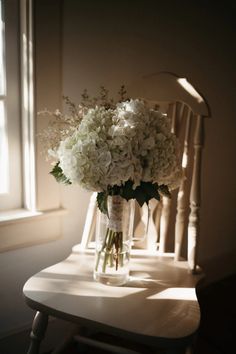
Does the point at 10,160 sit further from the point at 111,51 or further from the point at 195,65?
the point at 195,65

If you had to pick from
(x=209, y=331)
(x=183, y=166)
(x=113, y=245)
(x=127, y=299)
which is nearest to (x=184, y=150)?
(x=183, y=166)

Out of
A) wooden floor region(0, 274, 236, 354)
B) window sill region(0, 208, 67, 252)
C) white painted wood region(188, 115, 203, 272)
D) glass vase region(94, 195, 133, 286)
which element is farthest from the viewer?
wooden floor region(0, 274, 236, 354)

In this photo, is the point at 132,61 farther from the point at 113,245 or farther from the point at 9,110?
the point at 113,245

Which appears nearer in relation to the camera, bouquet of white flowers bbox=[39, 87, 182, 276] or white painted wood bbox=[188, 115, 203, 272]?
bouquet of white flowers bbox=[39, 87, 182, 276]

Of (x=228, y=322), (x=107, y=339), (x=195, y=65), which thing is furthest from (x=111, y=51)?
(x=228, y=322)

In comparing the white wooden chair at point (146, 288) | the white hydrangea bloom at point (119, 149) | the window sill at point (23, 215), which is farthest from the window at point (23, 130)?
the white hydrangea bloom at point (119, 149)

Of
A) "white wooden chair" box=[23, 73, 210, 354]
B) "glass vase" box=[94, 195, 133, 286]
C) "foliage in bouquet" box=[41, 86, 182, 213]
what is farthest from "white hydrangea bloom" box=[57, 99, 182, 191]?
"white wooden chair" box=[23, 73, 210, 354]

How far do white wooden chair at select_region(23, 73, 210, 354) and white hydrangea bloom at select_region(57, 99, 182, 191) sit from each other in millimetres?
245

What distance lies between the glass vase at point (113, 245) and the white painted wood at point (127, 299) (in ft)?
0.10

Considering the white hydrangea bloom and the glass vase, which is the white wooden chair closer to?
the glass vase

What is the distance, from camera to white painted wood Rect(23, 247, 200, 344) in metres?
0.95

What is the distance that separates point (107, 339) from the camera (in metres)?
1.75

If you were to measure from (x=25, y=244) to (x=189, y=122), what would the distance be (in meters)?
0.74

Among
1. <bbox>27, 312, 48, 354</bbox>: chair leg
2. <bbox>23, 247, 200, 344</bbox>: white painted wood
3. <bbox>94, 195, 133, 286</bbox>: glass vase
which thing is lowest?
<bbox>27, 312, 48, 354</bbox>: chair leg
